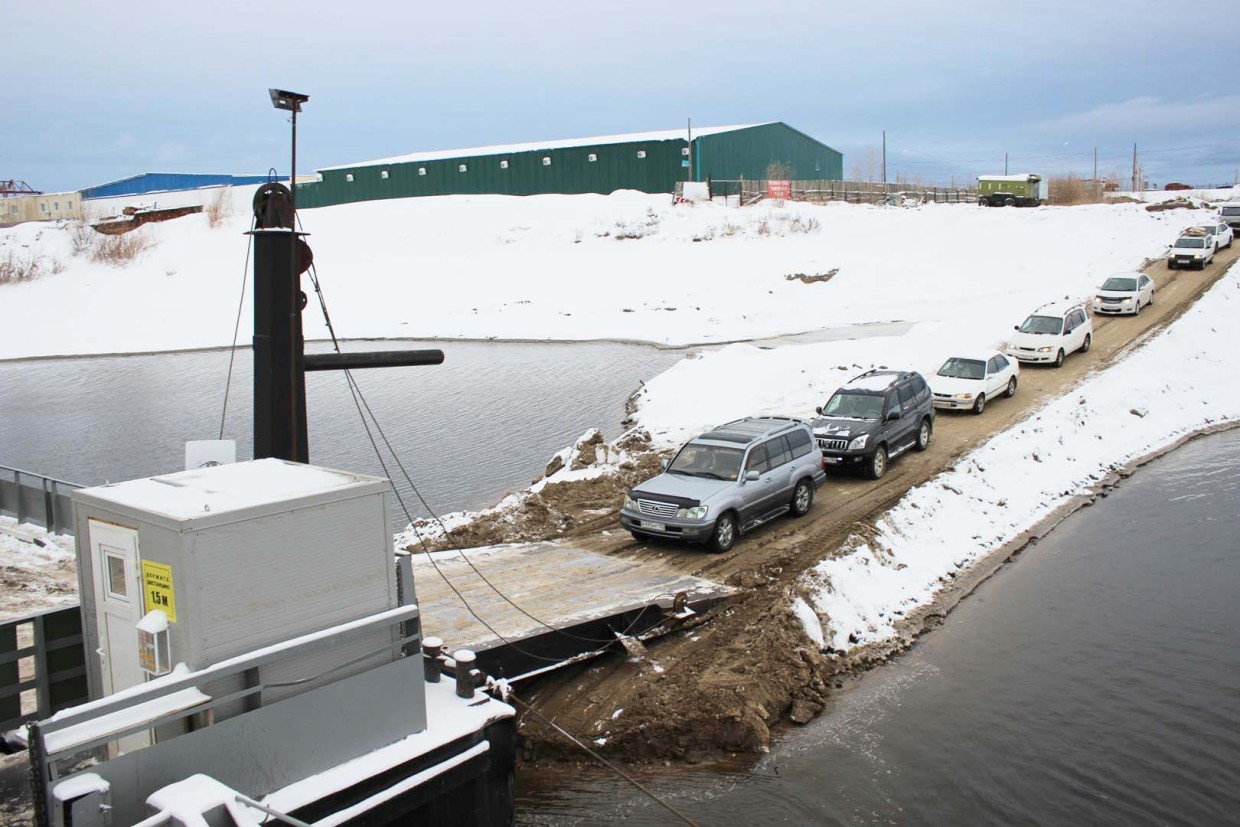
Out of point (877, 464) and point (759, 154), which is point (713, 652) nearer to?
point (877, 464)

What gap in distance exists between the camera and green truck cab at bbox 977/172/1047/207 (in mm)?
65938

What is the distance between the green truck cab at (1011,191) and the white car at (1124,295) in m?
31.5

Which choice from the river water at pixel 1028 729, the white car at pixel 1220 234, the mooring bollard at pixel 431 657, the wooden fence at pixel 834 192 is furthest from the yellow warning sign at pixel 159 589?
the wooden fence at pixel 834 192

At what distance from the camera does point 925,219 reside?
202ft

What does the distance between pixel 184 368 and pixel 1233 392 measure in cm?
4030

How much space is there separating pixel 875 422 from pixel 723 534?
587 centimetres

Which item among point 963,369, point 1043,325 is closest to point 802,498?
point 963,369

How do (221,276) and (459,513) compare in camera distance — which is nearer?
(459,513)

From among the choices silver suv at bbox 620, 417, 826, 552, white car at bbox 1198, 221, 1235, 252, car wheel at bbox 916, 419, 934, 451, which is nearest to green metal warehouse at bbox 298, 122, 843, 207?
white car at bbox 1198, 221, 1235, 252

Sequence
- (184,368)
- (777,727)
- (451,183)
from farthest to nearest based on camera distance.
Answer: (451,183), (184,368), (777,727)

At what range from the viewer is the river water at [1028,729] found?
32.5 ft

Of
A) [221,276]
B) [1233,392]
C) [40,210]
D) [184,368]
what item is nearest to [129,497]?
[1233,392]

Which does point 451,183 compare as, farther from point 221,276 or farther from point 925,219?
point 925,219

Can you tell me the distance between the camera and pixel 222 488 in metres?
8.04
